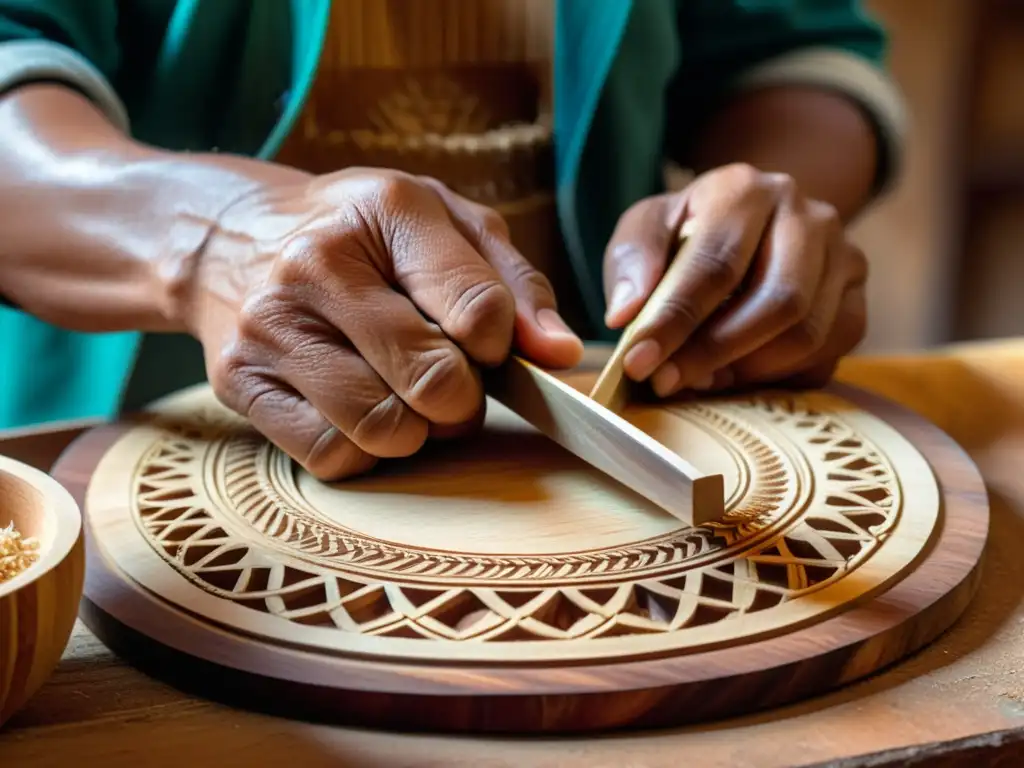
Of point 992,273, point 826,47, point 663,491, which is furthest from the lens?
point 992,273

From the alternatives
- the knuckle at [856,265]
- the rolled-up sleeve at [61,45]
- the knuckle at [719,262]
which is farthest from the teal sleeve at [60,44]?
the knuckle at [856,265]

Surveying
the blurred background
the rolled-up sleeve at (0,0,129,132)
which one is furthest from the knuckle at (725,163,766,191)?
the blurred background

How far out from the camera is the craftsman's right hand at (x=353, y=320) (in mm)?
614

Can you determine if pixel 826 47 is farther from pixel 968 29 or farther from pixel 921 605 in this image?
pixel 968 29

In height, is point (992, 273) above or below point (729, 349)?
below

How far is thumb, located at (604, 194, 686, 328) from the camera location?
0.75m

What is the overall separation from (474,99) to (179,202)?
375 mm

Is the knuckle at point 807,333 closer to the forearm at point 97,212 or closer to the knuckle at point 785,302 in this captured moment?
the knuckle at point 785,302

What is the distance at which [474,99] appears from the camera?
0.99m

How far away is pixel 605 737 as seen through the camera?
0.45 metres

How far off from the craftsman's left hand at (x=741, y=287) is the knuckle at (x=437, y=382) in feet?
0.46

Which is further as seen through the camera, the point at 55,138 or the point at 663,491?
the point at 55,138

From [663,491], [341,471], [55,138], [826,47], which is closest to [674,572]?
[663,491]

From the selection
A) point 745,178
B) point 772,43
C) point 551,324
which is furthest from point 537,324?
point 772,43
